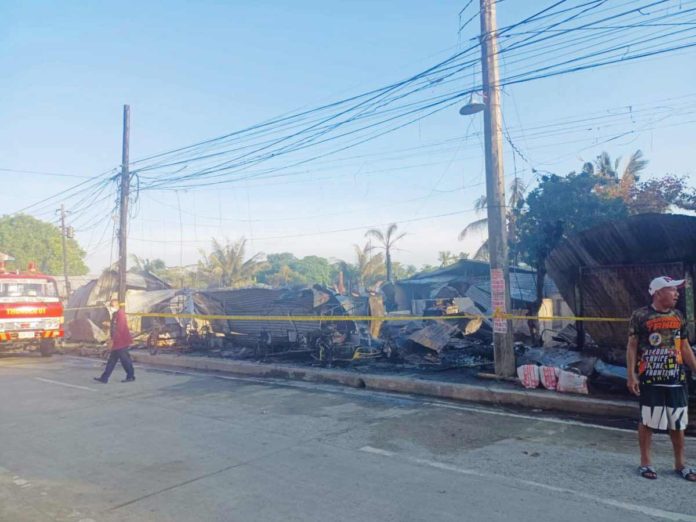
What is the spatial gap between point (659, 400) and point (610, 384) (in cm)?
353

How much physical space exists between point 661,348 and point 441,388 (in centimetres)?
444

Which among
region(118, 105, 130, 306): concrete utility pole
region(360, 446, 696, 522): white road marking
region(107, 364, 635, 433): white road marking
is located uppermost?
region(118, 105, 130, 306): concrete utility pole

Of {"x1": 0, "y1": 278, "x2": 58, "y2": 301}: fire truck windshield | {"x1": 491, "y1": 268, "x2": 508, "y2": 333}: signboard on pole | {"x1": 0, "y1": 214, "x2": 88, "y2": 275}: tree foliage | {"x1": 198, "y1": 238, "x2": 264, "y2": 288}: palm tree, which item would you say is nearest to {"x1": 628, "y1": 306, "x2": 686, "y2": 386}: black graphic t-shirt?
{"x1": 491, "y1": 268, "x2": 508, "y2": 333}: signboard on pole

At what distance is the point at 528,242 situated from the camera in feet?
70.1

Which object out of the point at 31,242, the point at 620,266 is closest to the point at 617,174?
the point at 620,266

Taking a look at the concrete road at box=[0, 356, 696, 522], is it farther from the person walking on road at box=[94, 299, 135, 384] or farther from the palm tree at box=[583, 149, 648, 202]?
the palm tree at box=[583, 149, 648, 202]

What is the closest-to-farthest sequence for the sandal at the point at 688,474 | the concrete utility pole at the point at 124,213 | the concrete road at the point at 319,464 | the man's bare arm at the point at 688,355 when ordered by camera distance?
the concrete road at the point at 319,464, the sandal at the point at 688,474, the man's bare arm at the point at 688,355, the concrete utility pole at the point at 124,213

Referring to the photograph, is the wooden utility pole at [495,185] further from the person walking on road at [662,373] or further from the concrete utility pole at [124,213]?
the concrete utility pole at [124,213]

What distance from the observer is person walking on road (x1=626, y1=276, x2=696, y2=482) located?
4465mm

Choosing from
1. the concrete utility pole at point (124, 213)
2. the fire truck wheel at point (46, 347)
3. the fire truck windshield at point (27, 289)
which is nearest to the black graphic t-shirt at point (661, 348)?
the concrete utility pole at point (124, 213)

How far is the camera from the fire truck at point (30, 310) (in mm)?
15125

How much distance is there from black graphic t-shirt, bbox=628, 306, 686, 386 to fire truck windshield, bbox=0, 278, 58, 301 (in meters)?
16.5

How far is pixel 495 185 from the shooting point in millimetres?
9164

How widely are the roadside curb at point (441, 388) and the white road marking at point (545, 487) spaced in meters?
3.06
